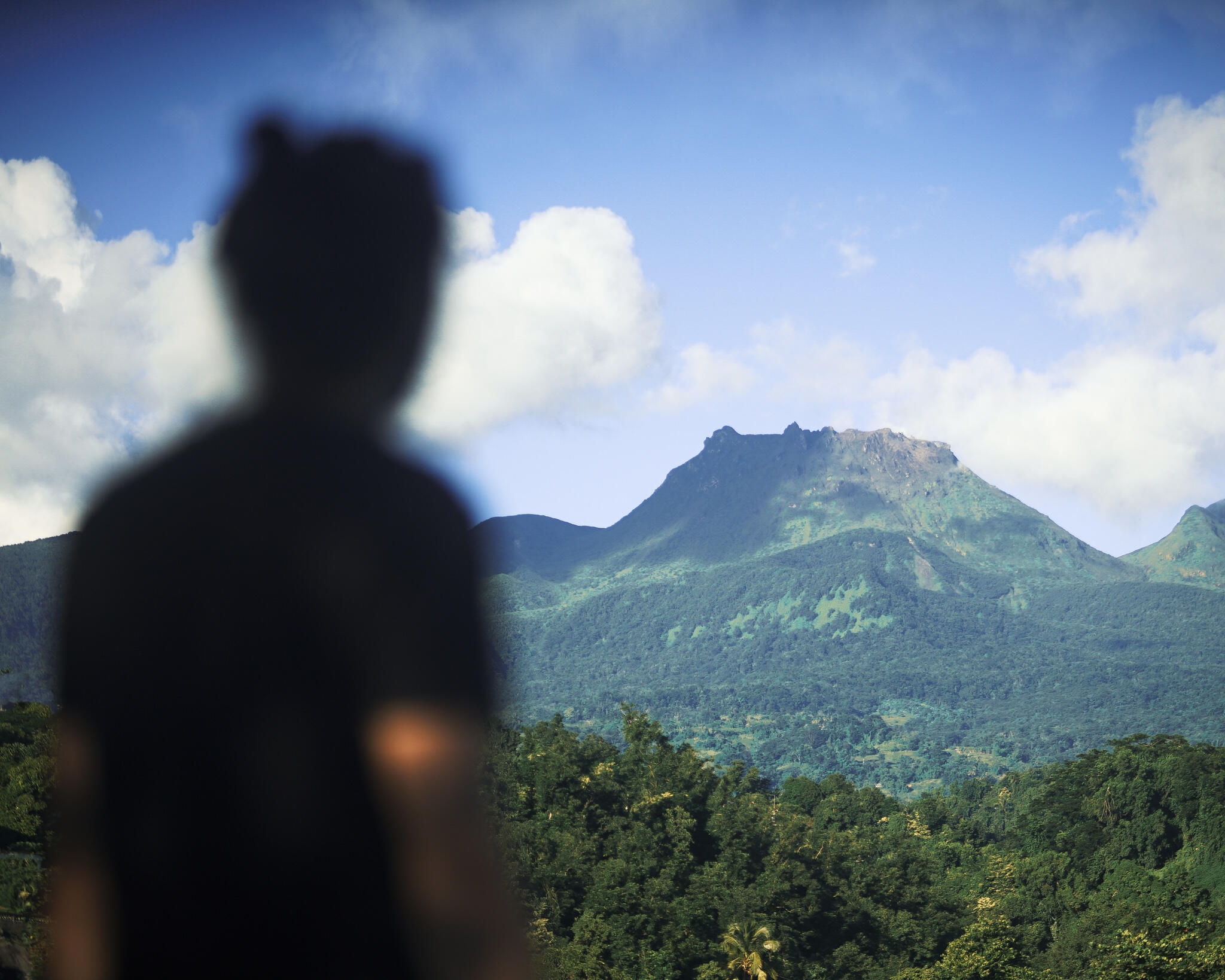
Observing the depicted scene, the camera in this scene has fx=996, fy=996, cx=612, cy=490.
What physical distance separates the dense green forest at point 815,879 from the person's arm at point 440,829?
12.1 metres

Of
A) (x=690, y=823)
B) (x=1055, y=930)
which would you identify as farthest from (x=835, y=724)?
(x=690, y=823)

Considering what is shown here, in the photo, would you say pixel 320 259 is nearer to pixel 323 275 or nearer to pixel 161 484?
pixel 323 275

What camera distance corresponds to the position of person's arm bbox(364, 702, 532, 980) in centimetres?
206

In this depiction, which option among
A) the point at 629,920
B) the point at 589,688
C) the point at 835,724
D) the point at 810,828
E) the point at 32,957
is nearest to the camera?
the point at 32,957

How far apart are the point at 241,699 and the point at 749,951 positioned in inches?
Result: 941

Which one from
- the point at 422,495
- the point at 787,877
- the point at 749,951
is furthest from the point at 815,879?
the point at 422,495

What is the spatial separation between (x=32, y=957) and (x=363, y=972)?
13.3 feet

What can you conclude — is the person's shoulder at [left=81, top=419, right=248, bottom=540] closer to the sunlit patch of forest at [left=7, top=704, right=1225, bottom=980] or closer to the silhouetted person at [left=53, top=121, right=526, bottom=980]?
the silhouetted person at [left=53, top=121, right=526, bottom=980]

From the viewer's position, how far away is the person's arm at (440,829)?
2.06m

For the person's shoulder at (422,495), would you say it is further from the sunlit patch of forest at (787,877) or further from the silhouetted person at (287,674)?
the sunlit patch of forest at (787,877)

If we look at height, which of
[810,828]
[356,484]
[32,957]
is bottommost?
[810,828]

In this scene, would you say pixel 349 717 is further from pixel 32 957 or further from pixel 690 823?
pixel 690 823

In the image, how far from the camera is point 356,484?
7.27 ft

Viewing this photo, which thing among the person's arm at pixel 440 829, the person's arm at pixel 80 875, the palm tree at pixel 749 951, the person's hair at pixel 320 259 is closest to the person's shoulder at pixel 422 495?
the person's hair at pixel 320 259
